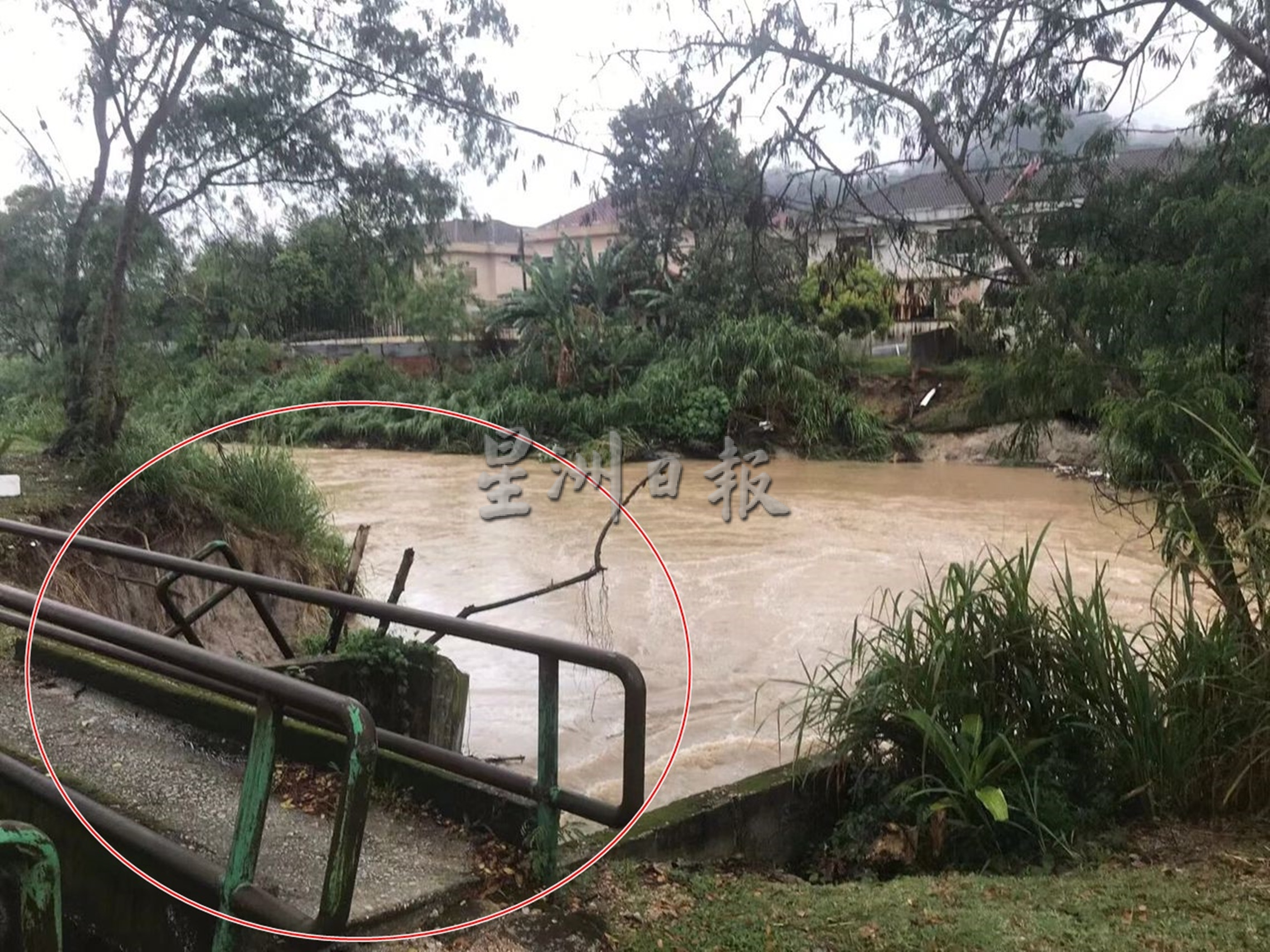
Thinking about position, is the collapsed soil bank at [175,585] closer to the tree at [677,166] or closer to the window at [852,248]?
the tree at [677,166]

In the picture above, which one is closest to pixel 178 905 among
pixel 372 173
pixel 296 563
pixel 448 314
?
pixel 296 563

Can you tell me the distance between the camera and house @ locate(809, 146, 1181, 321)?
4.08 meters

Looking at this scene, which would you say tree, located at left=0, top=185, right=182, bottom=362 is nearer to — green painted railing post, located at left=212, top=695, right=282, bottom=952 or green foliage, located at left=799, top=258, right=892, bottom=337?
green foliage, located at left=799, top=258, right=892, bottom=337

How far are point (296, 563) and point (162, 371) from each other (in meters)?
2.08

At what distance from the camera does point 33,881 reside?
1.21m

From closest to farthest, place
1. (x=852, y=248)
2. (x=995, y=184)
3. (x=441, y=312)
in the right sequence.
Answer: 1. (x=852, y=248)
2. (x=995, y=184)
3. (x=441, y=312)

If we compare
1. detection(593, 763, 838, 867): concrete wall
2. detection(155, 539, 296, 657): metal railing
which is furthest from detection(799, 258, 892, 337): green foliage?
detection(155, 539, 296, 657): metal railing

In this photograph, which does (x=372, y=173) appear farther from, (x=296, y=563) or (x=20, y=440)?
(x=20, y=440)

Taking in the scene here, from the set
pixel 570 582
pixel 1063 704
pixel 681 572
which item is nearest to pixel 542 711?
pixel 570 582

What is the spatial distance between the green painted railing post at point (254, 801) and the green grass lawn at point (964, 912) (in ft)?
2.25

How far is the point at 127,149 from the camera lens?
225 inches

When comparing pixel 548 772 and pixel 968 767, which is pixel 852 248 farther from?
pixel 548 772

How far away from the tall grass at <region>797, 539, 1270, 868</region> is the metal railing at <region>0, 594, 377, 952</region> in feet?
5.37

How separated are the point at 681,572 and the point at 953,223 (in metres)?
4.70
